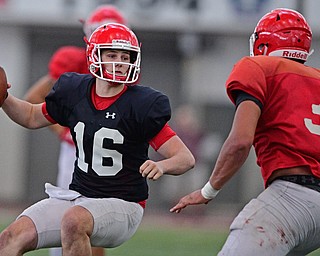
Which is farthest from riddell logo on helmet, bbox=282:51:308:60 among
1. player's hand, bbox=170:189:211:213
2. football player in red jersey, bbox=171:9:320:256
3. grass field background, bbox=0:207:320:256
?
grass field background, bbox=0:207:320:256

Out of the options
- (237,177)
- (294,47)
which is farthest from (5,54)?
(294,47)

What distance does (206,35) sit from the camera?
52.5ft

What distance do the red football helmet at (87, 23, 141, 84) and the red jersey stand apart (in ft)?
2.59

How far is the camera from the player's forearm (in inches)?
206

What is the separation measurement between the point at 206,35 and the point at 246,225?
39.1 ft

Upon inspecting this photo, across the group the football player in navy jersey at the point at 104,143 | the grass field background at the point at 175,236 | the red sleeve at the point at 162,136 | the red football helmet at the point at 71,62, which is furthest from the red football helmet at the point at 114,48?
the grass field background at the point at 175,236

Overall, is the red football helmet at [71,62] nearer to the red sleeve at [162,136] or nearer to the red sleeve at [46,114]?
the red sleeve at [46,114]

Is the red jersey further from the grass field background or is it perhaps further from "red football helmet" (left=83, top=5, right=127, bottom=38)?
the grass field background

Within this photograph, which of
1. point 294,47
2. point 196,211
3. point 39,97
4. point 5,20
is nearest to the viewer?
point 294,47

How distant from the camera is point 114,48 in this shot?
5078 millimetres

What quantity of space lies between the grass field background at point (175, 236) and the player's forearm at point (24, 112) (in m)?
2.95

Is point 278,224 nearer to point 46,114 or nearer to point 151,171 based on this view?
point 151,171

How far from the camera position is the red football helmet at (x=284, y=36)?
4.71 metres

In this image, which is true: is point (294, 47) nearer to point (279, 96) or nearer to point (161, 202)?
point (279, 96)
